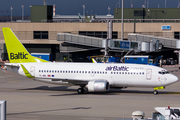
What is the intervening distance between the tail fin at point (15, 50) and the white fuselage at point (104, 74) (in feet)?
5.44

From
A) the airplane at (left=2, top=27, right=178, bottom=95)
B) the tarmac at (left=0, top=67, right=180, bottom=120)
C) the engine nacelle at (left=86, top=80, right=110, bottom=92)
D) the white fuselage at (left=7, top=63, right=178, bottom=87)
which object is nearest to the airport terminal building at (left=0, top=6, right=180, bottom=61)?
the airplane at (left=2, top=27, right=178, bottom=95)

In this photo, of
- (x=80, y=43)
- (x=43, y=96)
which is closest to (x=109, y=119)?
(x=43, y=96)

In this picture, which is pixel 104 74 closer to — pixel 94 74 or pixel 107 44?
pixel 94 74

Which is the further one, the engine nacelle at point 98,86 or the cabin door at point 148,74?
the cabin door at point 148,74

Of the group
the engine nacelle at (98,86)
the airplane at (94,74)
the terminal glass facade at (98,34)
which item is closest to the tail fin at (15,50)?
the airplane at (94,74)

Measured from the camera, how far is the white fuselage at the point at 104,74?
4100cm

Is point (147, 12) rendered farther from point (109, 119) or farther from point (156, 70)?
point (109, 119)

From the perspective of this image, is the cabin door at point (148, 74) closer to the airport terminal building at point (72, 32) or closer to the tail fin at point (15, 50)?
the tail fin at point (15, 50)

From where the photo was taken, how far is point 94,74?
42.6 meters

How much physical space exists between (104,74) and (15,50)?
1402 centimetres

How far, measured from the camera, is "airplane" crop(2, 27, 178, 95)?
4088 cm

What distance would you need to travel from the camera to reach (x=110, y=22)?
103 m

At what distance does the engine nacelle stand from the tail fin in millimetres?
9900

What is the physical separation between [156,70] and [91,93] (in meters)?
9.04
